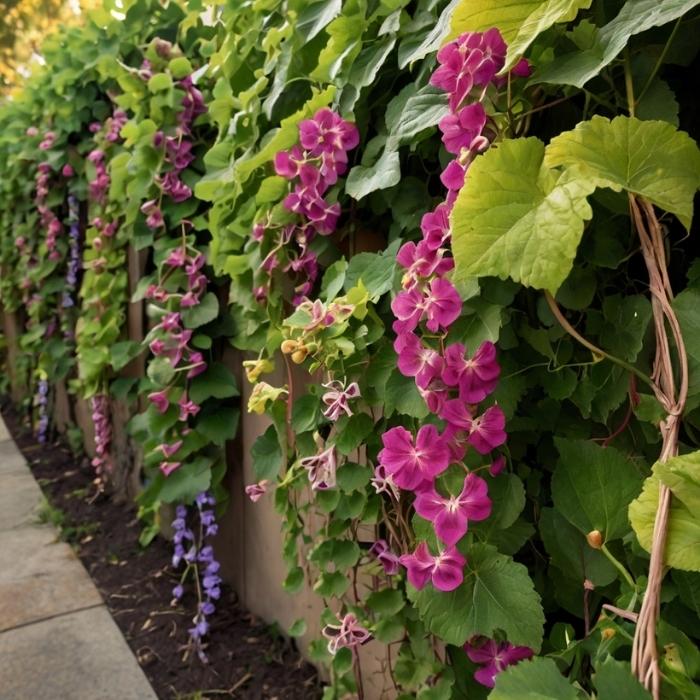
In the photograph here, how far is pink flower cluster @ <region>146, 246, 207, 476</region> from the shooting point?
1.88m

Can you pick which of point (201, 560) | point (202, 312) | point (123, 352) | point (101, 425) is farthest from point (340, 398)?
point (101, 425)

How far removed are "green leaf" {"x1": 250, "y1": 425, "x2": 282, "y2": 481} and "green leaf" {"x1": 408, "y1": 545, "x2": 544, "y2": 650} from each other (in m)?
0.59

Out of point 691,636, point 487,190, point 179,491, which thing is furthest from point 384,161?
point 179,491

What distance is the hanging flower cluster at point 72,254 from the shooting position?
3.03 meters

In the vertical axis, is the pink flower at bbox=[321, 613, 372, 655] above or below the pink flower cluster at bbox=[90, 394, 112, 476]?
above

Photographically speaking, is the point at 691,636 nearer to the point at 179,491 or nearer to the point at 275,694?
the point at 275,694

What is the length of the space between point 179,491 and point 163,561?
0.55 m

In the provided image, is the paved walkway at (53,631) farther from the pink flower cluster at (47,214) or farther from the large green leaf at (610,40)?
the large green leaf at (610,40)

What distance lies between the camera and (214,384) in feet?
6.32

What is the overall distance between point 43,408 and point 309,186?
313cm

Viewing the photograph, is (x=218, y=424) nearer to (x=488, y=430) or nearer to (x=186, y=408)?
(x=186, y=408)

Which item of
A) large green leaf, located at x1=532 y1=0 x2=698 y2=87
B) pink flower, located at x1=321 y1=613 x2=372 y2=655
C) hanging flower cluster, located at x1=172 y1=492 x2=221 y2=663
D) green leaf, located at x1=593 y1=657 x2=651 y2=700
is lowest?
hanging flower cluster, located at x1=172 y1=492 x2=221 y2=663

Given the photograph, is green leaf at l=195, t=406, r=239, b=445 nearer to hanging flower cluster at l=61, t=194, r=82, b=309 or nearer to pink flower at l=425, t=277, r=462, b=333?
pink flower at l=425, t=277, r=462, b=333

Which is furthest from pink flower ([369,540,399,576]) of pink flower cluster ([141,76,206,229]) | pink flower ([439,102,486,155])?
pink flower cluster ([141,76,206,229])
